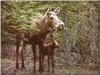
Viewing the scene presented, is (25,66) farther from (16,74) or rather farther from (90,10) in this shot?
(90,10)

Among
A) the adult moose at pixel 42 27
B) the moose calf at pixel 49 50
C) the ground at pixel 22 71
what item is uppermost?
the adult moose at pixel 42 27

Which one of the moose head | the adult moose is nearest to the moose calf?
the adult moose

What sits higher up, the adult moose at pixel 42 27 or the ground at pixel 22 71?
the adult moose at pixel 42 27

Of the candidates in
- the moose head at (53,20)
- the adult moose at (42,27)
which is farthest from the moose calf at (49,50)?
the moose head at (53,20)

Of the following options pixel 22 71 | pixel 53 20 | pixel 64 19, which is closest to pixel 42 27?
pixel 53 20

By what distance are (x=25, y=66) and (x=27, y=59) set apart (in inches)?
3.4

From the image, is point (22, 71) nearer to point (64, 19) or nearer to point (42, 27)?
point (42, 27)

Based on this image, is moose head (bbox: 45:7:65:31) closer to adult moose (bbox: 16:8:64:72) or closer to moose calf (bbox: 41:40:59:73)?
adult moose (bbox: 16:8:64:72)

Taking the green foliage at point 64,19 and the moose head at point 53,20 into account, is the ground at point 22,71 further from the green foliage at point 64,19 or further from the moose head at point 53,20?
the moose head at point 53,20

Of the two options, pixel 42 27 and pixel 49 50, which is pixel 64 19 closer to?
pixel 42 27

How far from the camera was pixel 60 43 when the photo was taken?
8523 mm

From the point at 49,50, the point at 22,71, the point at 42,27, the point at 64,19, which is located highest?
the point at 64,19

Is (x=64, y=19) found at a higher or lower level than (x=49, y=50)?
higher

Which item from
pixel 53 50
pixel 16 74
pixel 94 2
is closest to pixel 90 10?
pixel 94 2
